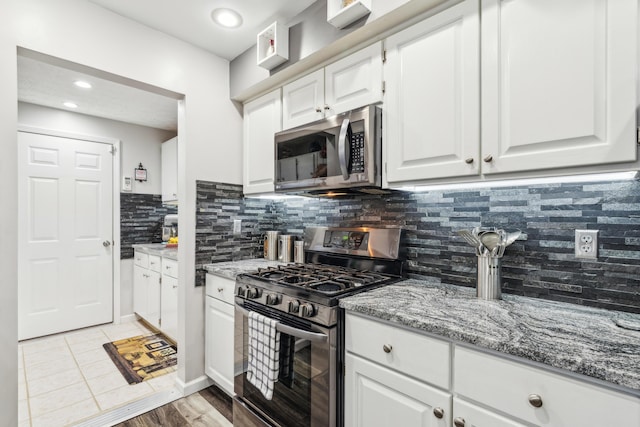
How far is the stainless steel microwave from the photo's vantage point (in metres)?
1.56

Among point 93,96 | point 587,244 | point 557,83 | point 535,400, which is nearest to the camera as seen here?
point 535,400

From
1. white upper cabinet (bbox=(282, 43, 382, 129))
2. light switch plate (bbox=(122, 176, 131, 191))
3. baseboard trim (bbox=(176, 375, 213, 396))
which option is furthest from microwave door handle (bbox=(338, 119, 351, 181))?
light switch plate (bbox=(122, 176, 131, 191))

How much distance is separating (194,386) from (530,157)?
2.47 metres

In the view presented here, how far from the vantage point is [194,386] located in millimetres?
2193

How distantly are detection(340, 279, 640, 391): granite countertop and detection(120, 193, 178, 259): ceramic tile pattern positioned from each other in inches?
132

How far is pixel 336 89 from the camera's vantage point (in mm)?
1782

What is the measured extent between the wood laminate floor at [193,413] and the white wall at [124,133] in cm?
266

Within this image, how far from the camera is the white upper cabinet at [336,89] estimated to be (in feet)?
5.26

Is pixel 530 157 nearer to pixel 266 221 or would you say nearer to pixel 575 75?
pixel 575 75

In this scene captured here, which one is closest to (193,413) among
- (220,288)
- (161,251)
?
(220,288)

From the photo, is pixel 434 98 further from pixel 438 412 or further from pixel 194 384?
pixel 194 384

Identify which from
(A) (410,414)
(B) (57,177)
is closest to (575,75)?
(A) (410,414)

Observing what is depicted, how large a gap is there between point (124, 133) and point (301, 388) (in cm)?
369

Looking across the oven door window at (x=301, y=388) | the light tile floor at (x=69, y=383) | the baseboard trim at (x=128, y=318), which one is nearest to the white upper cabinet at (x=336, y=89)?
the oven door window at (x=301, y=388)
